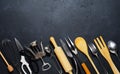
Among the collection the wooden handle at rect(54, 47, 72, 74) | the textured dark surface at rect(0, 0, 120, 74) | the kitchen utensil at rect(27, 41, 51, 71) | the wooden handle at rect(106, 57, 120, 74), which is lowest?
the wooden handle at rect(106, 57, 120, 74)

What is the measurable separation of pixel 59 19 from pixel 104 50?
1.02ft

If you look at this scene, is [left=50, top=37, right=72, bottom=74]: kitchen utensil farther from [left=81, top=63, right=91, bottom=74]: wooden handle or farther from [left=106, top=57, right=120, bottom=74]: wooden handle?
[left=106, top=57, right=120, bottom=74]: wooden handle

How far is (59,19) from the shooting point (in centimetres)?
208

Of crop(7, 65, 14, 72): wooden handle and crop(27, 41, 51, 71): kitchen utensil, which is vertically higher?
crop(27, 41, 51, 71): kitchen utensil

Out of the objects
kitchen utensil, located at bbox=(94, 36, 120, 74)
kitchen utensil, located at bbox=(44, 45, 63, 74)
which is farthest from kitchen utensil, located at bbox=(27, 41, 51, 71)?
kitchen utensil, located at bbox=(94, 36, 120, 74)

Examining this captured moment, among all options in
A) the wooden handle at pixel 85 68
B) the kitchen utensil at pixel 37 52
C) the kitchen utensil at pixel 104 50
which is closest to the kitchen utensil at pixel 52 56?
the kitchen utensil at pixel 37 52

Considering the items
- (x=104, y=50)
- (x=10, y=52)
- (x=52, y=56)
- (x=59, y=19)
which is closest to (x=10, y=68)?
(x=10, y=52)

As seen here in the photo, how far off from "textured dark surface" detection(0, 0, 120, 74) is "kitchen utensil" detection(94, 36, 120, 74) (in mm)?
30

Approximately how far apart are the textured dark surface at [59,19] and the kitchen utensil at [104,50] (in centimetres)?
3

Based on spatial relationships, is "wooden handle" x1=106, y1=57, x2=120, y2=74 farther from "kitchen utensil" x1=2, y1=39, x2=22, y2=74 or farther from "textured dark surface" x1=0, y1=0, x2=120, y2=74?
"kitchen utensil" x1=2, y1=39, x2=22, y2=74

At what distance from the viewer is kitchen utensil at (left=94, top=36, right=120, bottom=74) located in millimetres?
2012

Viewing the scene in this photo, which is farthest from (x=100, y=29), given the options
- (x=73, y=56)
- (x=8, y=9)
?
(x=8, y=9)

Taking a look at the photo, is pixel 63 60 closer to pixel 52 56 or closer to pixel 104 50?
pixel 52 56

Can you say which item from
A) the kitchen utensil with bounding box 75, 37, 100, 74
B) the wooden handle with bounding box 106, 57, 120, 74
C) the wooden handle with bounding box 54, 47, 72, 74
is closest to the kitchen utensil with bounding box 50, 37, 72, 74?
the wooden handle with bounding box 54, 47, 72, 74
